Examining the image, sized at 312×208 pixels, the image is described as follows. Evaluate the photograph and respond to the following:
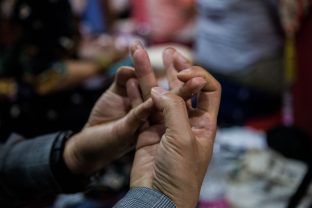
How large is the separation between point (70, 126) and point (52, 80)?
20cm

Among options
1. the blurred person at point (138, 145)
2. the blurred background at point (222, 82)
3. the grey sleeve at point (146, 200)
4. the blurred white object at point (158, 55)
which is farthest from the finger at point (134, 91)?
the blurred background at point (222, 82)

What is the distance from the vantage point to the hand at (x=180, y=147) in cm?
65

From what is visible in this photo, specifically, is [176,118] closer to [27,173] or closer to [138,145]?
[138,145]

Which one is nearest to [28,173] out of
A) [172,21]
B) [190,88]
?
[190,88]

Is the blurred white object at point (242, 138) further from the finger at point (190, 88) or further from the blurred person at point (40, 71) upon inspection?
the finger at point (190, 88)

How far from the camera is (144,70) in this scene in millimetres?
820

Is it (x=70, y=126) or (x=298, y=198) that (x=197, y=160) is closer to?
(x=298, y=198)

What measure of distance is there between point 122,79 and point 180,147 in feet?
0.89

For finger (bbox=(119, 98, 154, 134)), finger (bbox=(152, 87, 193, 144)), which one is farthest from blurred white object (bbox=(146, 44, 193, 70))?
finger (bbox=(152, 87, 193, 144))

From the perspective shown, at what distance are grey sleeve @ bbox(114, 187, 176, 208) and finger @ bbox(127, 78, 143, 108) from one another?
Result: 23 centimetres

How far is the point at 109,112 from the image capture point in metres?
0.91

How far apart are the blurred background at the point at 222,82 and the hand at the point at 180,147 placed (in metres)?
0.51

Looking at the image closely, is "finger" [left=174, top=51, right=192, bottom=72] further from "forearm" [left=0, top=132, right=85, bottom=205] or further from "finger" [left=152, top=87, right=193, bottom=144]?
"forearm" [left=0, top=132, right=85, bottom=205]

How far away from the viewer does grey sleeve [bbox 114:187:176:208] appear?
0.64 metres
